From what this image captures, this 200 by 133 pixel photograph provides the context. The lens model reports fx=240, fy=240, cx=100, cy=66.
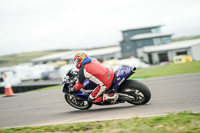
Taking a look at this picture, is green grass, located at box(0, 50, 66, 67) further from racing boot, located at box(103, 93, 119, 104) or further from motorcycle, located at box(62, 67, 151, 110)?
racing boot, located at box(103, 93, 119, 104)

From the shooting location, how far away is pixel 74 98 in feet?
24.6

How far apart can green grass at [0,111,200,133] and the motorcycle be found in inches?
55.9

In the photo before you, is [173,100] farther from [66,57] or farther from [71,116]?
[66,57]

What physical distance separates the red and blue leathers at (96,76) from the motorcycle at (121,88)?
0.18 metres

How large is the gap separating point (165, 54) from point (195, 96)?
44.5 metres

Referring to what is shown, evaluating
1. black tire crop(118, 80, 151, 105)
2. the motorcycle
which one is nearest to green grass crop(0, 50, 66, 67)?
the motorcycle

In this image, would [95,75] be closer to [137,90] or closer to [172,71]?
[137,90]

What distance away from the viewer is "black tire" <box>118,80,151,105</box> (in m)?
6.63

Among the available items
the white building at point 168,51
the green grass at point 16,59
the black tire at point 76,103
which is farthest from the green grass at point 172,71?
the green grass at point 16,59

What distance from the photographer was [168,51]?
1933 inches

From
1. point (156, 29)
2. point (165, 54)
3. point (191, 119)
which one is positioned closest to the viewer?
point (191, 119)

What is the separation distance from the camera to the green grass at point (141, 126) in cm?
447

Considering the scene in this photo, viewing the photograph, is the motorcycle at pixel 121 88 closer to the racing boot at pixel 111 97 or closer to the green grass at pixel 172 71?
the racing boot at pixel 111 97

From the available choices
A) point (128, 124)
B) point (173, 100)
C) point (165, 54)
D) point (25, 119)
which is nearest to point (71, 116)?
point (25, 119)
